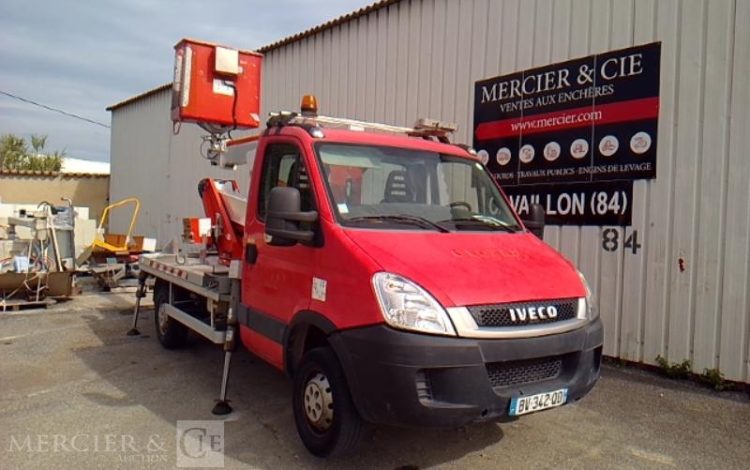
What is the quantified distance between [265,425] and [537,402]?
208 centimetres

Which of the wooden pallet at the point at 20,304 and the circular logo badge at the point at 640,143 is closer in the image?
the circular logo badge at the point at 640,143

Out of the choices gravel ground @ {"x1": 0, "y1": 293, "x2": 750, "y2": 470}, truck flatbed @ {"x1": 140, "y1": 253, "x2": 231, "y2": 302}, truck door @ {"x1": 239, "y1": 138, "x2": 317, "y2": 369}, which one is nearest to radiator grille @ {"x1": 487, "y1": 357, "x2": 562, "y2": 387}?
gravel ground @ {"x1": 0, "y1": 293, "x2": 750, "y2": 470}

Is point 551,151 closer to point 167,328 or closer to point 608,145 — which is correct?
point 608,145

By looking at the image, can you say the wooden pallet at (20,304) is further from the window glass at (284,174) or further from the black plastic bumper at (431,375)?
the black plastic bumper at (431,375)

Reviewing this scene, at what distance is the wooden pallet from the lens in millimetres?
8445

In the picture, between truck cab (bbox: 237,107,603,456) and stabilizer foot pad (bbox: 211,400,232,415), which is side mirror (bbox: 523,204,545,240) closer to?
truck cab (bbox: 237,107,603,456)

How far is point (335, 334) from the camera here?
3.27 m

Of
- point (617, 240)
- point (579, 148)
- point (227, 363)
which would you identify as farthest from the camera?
point (579, 148)

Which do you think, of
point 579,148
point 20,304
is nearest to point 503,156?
point 579,148

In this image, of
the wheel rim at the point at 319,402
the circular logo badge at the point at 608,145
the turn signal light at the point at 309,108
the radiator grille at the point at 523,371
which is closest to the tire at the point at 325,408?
the wheel rim at the point at 319,402

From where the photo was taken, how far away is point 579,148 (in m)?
6.34

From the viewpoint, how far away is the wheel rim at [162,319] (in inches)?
254

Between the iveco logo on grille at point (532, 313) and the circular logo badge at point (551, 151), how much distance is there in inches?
144

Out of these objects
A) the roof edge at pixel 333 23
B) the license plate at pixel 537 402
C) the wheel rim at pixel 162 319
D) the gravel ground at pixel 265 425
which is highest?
the roof edge at pixel 333 23
